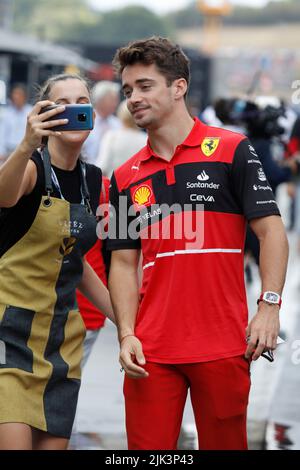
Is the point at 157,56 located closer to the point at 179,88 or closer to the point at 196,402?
the point at 179,88

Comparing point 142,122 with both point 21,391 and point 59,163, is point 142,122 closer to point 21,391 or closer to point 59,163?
point 59,163

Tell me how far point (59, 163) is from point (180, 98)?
1.87ft

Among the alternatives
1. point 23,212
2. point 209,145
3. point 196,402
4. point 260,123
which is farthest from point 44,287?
point 260,123

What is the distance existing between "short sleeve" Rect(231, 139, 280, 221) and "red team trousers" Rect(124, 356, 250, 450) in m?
0.58

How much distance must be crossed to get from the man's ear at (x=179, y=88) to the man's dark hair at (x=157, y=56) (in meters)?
0.02

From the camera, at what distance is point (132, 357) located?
4.66 metres

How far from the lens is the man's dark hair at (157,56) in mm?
4746

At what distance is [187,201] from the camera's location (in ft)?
15.4

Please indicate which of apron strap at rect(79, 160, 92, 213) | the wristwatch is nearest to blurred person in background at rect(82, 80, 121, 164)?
apron strap at rect(79, 160, 92, 213)

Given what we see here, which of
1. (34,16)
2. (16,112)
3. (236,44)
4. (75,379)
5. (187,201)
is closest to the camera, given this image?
(187,201)

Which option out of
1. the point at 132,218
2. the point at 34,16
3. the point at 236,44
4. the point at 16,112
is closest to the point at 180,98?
the point at 132,218

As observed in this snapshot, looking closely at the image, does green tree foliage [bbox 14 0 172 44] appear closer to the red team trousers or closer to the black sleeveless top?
the black sleeveless top

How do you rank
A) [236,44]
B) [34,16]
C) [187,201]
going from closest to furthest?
[187,201], [236,44], [34,16]

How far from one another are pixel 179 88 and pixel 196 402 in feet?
4.13
